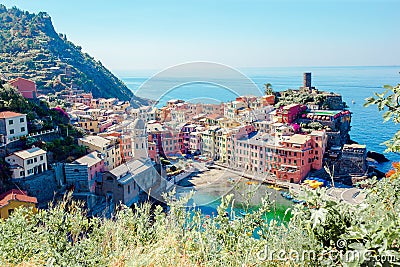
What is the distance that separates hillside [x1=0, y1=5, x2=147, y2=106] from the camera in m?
17.6

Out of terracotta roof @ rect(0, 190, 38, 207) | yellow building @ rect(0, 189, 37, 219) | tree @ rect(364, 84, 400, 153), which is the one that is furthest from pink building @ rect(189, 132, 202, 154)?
terracotta roof @ rect(0, 190, 38, 207)

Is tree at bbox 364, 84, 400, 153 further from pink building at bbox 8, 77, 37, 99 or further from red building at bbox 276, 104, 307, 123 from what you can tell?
red building at bbox 276, 104, 307, 123

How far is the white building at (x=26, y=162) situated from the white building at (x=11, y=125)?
647mm

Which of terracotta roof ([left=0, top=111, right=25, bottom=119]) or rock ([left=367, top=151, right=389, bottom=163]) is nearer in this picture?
terracotta roof ([left=0, top=111, right=25, bottom=119])

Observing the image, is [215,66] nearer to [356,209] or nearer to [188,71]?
[188,71]

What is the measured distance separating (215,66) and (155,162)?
108 cm

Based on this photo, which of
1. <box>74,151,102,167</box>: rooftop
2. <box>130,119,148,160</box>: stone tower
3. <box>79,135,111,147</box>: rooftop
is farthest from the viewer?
<box>79,135,111,147</box>: rooftop

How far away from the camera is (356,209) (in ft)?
2.68

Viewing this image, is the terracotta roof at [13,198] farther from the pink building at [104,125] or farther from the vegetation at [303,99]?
the vegetation at [303,99]

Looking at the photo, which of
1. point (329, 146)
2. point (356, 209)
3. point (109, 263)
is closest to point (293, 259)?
point (356, 209)

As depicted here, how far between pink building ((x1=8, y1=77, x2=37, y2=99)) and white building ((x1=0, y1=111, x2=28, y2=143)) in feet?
8.64

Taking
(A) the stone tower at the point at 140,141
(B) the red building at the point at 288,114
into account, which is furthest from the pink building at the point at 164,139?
(B) the red building at the point at 288,114

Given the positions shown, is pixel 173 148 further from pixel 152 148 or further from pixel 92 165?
pixel 92 165

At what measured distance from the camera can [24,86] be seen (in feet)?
33.6
